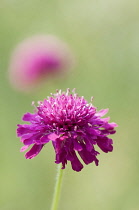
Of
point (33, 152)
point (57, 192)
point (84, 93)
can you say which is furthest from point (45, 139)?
point (84, 93)

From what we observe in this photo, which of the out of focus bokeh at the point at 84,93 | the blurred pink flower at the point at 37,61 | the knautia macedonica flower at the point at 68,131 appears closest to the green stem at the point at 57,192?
the knautia macedonica flower at the point at 68,131

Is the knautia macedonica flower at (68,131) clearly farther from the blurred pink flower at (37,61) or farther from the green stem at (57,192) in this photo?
the blurred pink flower at (37,61)

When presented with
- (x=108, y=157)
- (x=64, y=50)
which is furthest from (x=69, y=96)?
(x=64, y=50)

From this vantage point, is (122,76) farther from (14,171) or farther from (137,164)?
(14,171)

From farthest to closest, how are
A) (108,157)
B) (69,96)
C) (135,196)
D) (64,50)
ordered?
1. (64,50)
2. (108,157)
3. (135,196)
4. (69,96)

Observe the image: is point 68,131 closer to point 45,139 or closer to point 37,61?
point 45,139
